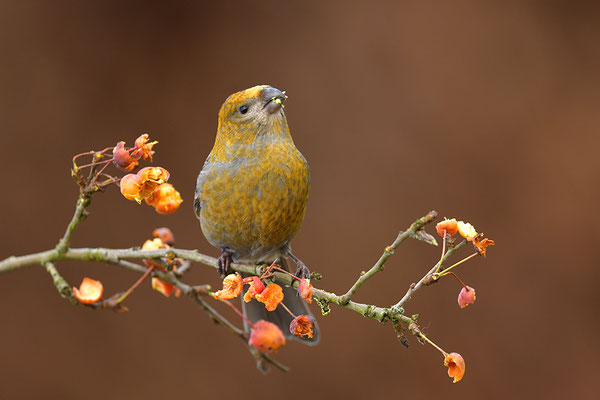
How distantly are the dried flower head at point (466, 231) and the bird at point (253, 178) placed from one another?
53 cm

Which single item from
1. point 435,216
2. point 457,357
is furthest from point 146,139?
point 457,357

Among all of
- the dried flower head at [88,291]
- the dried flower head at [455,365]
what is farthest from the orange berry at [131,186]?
the dried flower head at [455,365]

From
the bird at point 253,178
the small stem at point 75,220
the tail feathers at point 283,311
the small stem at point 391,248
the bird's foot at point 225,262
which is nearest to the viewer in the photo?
the small stem at point 391,248

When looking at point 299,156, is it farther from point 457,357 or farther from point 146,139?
point 457,357

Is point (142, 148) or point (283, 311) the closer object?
point (142, 148)

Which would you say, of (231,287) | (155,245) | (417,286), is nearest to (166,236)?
(155,245)

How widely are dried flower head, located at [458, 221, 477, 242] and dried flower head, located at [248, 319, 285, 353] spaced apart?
1.22 ft

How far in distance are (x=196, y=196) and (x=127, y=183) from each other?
525mm

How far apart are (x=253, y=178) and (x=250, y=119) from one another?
14cm

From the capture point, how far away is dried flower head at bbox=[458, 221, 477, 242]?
1.07 metres

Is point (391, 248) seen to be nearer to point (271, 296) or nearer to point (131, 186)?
point (271, 296)

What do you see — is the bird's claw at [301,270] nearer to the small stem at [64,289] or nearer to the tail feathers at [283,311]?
the tail feathers at [283,311]

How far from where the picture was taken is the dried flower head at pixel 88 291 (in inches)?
45.3

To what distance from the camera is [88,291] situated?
1.16m
